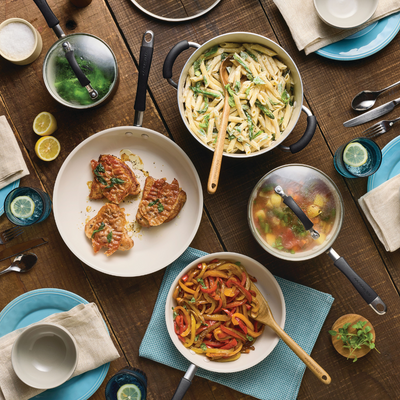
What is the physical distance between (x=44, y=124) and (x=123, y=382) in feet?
7.13

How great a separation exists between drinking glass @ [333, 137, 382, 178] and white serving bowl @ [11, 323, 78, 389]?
8.02 ft

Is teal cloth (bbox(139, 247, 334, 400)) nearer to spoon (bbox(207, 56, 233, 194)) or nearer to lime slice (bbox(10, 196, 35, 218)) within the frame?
spoon (bbox(207, 56, 233, 194))

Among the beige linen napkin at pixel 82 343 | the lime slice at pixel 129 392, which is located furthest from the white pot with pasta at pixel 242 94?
the lime slice at pixel 129 392

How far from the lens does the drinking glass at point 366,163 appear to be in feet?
8.32

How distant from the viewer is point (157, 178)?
275 centimetres

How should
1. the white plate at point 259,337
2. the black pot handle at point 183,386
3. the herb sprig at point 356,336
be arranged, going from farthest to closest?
the herb sprig at point 356,336, the white plate at point 259,337, the black pot handle at point 183,386

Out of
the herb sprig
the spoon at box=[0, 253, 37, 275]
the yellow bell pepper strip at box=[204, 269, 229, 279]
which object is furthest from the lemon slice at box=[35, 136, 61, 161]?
the herb sprig

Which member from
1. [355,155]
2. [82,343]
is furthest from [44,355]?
[355,155]

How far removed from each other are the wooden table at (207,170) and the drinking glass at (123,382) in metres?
0.13

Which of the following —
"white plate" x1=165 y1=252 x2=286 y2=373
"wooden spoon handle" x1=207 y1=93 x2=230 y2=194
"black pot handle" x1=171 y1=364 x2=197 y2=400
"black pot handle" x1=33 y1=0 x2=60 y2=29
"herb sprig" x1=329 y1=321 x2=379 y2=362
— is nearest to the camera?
"wooden spoon handle" x1=207 y1=93 x2=230 y2=194

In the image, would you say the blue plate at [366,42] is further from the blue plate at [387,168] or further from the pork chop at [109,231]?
the pork chop at [109,231]

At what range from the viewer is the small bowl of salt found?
255cm

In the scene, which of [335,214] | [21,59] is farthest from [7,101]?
[335,214]

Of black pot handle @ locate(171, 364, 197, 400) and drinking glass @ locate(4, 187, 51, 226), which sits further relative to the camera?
drinking glass @ locate(4, 187, 51, 226)
